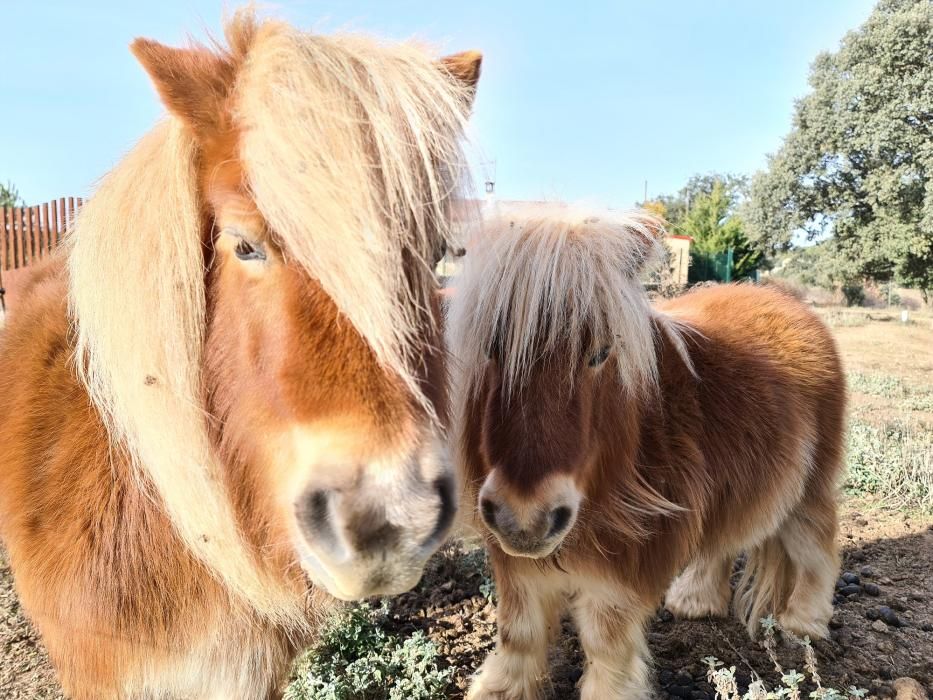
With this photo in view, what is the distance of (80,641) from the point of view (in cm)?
157

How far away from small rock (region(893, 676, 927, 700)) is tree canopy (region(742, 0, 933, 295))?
21.3 m

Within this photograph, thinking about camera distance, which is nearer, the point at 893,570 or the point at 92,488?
the point at 92,488

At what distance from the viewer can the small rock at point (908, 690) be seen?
8.84ft

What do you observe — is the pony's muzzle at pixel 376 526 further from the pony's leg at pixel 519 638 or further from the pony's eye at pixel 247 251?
the pony's leg at pixel 519 638

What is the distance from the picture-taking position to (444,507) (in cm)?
115

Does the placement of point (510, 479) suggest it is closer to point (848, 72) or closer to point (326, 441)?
point (326, 441)

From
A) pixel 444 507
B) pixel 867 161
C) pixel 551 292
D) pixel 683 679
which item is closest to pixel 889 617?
pixel 683 679

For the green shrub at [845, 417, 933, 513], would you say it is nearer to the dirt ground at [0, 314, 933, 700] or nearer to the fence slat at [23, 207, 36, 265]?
the dirt ground at [0, 314, 933, 700]

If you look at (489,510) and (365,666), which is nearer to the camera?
(489,510)

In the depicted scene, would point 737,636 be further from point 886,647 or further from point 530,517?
point 530,517

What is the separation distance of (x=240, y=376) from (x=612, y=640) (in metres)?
1.99

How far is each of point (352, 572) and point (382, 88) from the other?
1123 mm

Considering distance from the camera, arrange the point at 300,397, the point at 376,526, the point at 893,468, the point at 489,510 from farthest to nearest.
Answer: the point at 893,468, the point at 489,510, the point at 300,397, the point at 376,526

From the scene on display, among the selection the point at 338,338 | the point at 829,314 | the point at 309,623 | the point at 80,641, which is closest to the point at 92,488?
the point at 80,641
